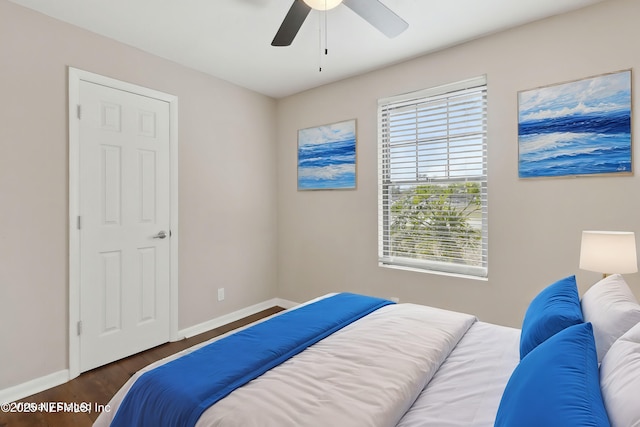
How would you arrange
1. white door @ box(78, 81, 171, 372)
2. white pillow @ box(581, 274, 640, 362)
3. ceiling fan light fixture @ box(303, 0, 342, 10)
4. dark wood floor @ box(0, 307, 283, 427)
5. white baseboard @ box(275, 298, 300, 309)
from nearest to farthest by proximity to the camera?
white pillow @ box(581, 274, 640, 362) → ceiling fan light fixture @ box(303, 0, 342, 10) → dark wood floor @ box(0, 307, 283, 427) → white door @ box(78, 81, 171, 372) → white baseboard @ box(275, 298, 300, 309)

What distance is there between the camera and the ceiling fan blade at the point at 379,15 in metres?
1.79

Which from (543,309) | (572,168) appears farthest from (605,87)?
(543,309)

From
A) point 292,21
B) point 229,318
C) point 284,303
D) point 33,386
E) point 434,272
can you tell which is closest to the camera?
point 292,21

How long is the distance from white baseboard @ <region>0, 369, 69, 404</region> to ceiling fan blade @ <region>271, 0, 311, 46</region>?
270cm

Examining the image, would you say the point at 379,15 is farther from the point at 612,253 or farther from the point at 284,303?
the point at 284,303

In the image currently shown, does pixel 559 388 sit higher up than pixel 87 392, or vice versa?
pixel 559 388

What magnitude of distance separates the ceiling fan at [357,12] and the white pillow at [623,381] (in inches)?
69.4

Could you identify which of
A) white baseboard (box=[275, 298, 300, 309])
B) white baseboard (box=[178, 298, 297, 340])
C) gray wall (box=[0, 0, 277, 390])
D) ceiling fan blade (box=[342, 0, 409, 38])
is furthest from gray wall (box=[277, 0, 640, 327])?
gray wall (box=[0, 0, 277, 390])

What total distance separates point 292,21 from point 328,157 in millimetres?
1793

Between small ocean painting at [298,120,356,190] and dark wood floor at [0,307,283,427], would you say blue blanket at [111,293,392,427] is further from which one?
small ocean painting at [298,120,356,190]

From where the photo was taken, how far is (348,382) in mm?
1193

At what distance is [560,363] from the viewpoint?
92 cm

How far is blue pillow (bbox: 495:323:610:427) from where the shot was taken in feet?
2.39

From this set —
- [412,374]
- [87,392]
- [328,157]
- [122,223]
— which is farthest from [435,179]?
[87,392]
